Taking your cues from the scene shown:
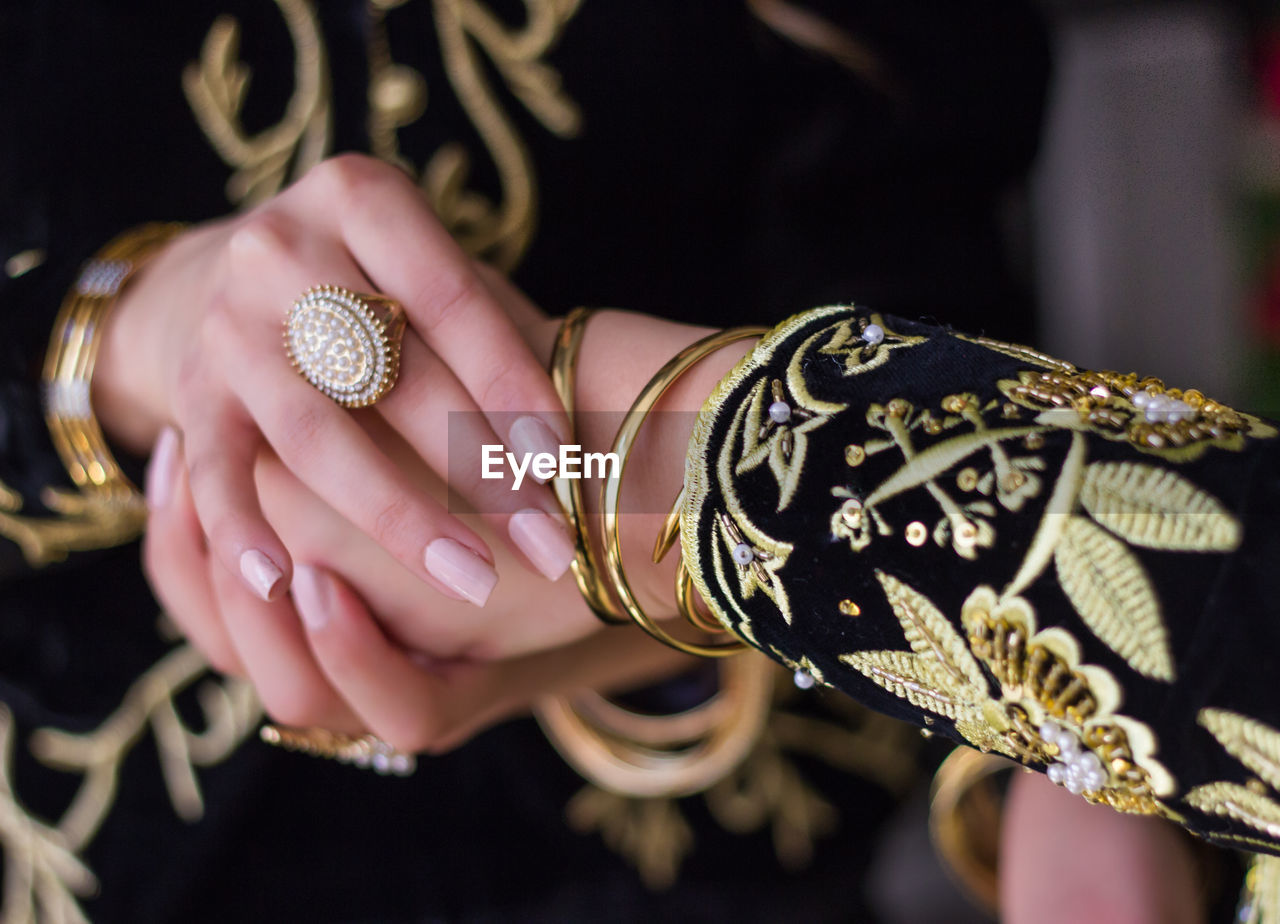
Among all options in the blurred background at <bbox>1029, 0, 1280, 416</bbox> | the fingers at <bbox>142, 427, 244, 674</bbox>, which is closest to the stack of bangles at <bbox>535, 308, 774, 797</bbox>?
the fingers at <bbox>142, 427, 244, 674</bbox>

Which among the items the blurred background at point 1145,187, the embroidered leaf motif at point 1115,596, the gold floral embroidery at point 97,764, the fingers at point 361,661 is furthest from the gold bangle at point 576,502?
the blurred background at point 1145,187

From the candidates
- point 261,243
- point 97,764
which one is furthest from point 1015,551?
point 97,764

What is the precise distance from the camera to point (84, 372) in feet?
1.82

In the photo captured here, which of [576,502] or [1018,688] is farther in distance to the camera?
[576,502]

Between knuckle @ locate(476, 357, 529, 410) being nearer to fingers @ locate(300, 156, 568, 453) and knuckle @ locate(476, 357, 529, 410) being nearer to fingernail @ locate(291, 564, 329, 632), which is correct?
fingers @ locate(300, 156, 568, 453)

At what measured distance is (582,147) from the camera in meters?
0.64

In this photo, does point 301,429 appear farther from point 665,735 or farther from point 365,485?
point 665,735

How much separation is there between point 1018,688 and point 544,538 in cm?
21

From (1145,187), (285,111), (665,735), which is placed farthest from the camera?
(1145,187)

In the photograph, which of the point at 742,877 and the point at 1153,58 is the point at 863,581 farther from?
the point at 1153,58

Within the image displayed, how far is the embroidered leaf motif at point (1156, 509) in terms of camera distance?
0.26 m

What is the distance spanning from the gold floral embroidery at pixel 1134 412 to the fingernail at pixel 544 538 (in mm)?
203

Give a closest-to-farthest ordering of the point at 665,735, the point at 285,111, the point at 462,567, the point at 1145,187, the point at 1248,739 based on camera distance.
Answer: the point at 1248,739
the point at 462,567
the point at 285,111
the point at 665,735
the point at 1145,187

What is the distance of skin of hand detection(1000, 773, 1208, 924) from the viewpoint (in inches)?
19.8
